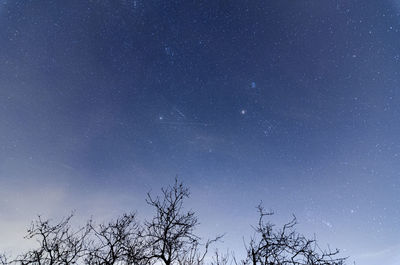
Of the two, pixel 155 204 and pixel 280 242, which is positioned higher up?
pixel 155 204

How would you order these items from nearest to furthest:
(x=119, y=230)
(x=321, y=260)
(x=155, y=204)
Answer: (x=321, y=260) → (x=155, y=204) → (x=119, y=230)

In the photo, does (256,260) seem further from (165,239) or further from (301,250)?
(165,239)

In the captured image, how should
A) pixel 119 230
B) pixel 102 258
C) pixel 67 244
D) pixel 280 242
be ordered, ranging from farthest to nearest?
pixel 67 244
pixel 119 230
pixel 102 258
pixel 280 242

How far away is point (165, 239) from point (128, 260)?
182 cm

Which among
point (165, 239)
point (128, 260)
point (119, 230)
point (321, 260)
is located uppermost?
point (119, 230)

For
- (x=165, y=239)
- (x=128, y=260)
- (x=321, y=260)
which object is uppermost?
(x=165, y=239)

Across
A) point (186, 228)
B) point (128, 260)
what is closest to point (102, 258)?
point (128, 260)

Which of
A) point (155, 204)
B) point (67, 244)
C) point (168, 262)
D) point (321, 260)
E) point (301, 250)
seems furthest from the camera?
point (67, 244)

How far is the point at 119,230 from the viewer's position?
13.0 m

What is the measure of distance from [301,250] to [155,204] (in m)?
6.76

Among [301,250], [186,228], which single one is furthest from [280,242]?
[186,228]

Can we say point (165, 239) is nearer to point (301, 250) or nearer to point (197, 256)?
point (197, 256)

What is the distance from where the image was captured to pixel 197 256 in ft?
32.5

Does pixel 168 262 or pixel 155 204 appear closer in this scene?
pixel 168 262
